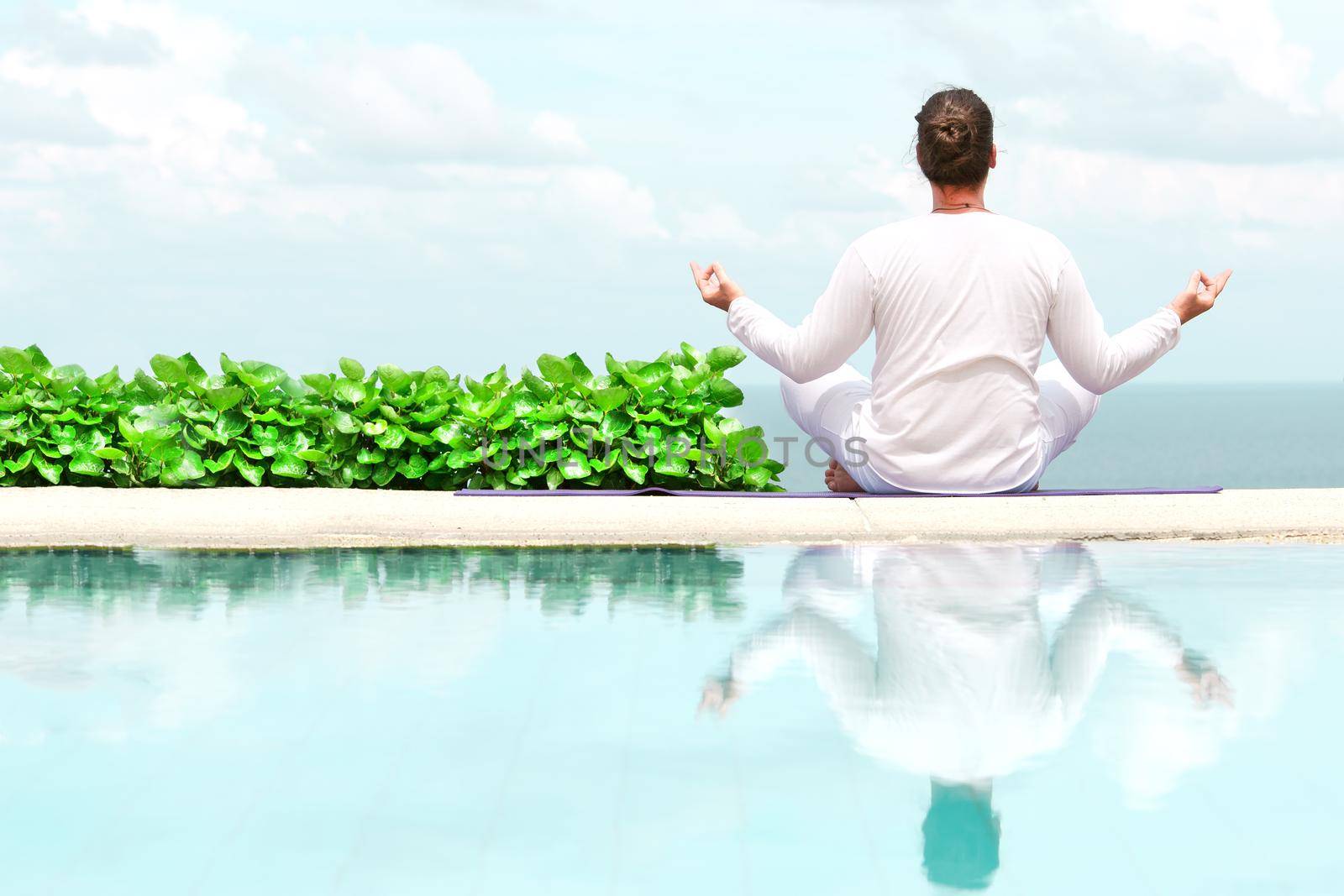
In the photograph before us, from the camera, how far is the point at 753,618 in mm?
4449

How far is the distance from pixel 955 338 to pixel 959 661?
8.36ft

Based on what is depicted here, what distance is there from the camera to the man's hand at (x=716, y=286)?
6.58 m

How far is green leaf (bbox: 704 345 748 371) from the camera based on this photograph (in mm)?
7410

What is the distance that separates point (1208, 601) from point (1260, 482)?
186 feet

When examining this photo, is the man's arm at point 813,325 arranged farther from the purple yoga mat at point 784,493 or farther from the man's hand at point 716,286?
the purple yoga mat at point 784,493

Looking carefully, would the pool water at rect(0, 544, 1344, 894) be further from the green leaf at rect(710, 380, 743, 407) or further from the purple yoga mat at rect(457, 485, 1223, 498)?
the green leaf at rect(710, 380, 743, 407)

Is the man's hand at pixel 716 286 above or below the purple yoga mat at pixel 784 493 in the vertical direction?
above

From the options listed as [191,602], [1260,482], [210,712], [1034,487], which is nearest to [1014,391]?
[1034,487]

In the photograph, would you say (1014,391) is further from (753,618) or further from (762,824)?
(762,824)

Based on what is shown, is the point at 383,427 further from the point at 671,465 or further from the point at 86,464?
the point at 86,464

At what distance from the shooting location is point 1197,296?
6.55m

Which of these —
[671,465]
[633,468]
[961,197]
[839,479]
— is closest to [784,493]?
[839,479]

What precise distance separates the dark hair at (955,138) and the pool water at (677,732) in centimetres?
190

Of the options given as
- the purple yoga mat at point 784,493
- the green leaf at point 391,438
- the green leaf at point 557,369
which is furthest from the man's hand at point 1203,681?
the green leaf at point 391,438
